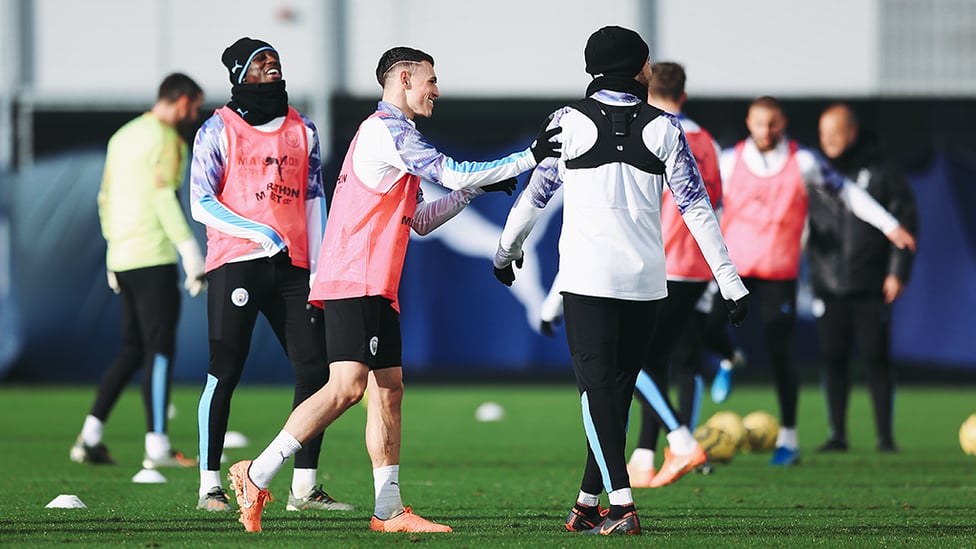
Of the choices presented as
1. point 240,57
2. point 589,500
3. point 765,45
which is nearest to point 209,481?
point 589,500

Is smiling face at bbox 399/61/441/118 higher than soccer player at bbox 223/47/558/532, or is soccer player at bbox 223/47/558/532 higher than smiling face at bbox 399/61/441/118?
smiling face at bbox 399/61/441/118

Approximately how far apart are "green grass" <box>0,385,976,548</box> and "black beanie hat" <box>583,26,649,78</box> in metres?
1.85

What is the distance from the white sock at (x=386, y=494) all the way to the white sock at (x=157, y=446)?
3.18 meters

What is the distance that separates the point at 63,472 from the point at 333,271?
3.44 metres

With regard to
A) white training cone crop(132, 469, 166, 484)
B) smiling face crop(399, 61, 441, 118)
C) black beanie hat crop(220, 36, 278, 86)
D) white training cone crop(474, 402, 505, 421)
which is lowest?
white training cone crop(474, 402, 505, 421)

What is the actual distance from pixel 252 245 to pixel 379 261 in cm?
91

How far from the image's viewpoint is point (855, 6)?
19.9m

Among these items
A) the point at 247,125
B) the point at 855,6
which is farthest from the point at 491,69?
the point at 247,125

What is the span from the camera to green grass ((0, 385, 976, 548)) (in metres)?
5.84

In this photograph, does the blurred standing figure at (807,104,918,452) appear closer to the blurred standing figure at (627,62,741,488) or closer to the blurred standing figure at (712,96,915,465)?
the blurred standing figure at (712,96,915,465)

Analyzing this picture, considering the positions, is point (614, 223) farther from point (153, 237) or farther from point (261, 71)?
point (153, 237)

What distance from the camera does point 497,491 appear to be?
777 cm

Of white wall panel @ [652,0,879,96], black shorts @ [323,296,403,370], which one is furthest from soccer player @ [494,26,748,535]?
white wall panel @ [652,0,879,96]

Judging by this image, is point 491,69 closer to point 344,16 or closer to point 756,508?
point 344,16
